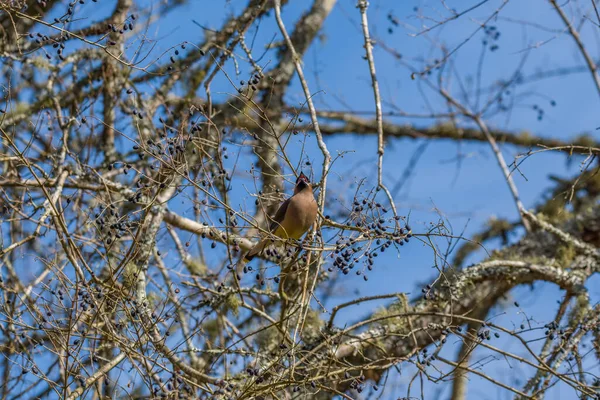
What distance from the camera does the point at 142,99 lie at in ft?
22.6

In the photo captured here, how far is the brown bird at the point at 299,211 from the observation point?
15.6 feet

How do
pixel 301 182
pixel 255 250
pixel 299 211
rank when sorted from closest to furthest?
pixel 301 182, pixel 299 211, pixel 255 250

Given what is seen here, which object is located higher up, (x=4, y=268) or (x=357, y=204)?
(x=4, y=268)

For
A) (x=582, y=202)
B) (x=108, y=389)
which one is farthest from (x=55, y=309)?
(x=582, y=202)

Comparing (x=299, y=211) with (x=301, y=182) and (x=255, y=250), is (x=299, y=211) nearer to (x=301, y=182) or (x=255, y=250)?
(x=301, y=182)

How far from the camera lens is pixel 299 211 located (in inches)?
192

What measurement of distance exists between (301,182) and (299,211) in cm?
25

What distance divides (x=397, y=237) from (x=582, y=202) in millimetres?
4339

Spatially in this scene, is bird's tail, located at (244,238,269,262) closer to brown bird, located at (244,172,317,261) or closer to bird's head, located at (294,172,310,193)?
brown bird, located at (244,172,317,261)

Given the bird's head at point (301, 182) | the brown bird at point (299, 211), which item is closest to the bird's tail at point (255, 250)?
the brown bird at point (299, 211)

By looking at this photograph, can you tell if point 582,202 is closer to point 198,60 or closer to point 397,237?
point 198,60

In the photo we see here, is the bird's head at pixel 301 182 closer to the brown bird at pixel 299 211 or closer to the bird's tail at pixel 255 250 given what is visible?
the brown bird at pixel 299 211

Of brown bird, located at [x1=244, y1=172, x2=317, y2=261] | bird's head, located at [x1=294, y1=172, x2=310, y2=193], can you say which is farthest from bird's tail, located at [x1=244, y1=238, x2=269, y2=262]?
bird's head, located at [x1=294, y1=172, x2=310, y2=193]

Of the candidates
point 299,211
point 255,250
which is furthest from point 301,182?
point 255,250
